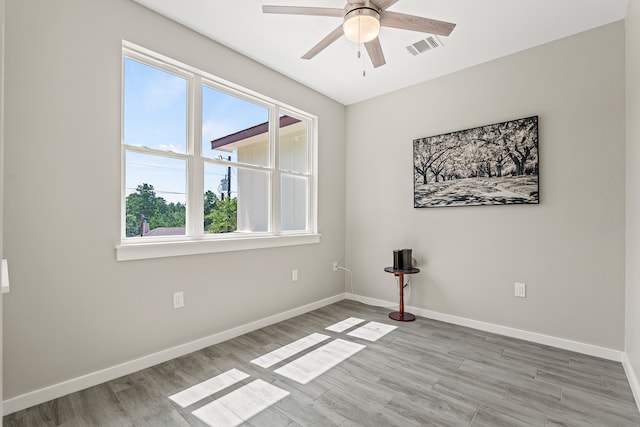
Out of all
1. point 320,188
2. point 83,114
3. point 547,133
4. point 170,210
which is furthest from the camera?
point 320,188

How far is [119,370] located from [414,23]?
319cm

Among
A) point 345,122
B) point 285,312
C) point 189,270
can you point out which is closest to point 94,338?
point 189,270

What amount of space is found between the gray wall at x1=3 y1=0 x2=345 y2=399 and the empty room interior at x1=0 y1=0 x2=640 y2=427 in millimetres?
13

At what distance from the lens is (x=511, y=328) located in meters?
3.10

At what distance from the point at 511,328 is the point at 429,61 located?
2.73m

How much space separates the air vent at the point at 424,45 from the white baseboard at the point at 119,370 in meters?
2.97

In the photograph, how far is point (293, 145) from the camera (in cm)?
397

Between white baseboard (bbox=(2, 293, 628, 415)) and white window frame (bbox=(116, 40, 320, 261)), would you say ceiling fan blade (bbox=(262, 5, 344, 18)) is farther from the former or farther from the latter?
white baseboard (bbox=(2, 293, 628, 415))

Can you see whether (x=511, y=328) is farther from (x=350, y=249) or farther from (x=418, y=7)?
(x=418, y=7)

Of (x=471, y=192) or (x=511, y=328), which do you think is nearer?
(x=511, y=328)

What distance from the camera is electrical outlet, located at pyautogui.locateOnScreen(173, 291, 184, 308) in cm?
265

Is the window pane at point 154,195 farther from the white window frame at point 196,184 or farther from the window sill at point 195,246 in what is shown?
the window sill at point 195,246

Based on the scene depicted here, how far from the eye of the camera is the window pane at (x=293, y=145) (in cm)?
382

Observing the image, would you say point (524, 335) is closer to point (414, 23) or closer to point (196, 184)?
point (414, 23)
